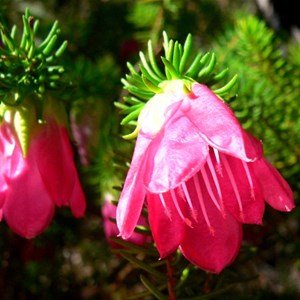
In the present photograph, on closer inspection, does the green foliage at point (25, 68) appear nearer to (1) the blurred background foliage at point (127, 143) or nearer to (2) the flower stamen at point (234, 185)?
(1) the blurred background foliage at point (127, 143)

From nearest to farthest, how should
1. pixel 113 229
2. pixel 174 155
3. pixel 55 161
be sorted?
pixel 174 155 → pixel 55 161 → pixel 113 229

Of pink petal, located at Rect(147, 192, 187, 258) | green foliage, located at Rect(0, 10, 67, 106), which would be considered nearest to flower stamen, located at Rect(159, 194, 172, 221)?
pink petal, located at Rect(147, 192, 187, 258)

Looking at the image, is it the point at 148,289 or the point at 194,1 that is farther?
the point at 194,1

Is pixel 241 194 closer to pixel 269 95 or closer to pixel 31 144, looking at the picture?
pixel 31 144

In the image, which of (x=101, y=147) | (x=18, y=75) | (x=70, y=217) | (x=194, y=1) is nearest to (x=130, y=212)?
(x=18, y=75)

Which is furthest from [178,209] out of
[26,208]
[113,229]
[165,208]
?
[113,229]

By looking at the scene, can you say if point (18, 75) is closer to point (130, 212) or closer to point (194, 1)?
point (130, 212)

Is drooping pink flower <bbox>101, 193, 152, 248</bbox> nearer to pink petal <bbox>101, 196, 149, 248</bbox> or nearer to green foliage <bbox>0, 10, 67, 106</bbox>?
pink petal <bbox>101, 196, 149, 248</bbox>
